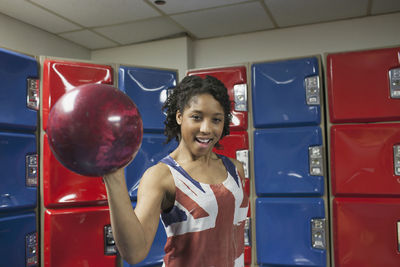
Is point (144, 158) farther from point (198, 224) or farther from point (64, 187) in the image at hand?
point (198, 224)

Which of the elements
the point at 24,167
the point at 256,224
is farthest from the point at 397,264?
the point at 24,167

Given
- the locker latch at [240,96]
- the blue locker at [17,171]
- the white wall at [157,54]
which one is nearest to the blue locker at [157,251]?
the blue locker at [17,171]

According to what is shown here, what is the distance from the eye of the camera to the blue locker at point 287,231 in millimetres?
2418

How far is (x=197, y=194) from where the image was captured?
3.66 feet

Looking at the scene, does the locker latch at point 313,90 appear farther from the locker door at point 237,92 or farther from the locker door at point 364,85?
the locker door at point 237,92

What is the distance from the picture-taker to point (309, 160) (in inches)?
96.5

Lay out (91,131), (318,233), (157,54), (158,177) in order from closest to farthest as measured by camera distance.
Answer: (91,131)
(158,177)
(318,233)
(157,54)

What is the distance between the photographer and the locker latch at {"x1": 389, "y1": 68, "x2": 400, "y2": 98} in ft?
7.42

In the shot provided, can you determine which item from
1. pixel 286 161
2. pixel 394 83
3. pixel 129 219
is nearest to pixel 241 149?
pixel 286 161

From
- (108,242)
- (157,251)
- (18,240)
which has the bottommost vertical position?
(157,251)

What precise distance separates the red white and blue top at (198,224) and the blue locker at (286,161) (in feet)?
4.67

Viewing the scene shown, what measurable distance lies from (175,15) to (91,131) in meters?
3.48

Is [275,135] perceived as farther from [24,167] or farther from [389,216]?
[24,167]

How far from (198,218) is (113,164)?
48cm
